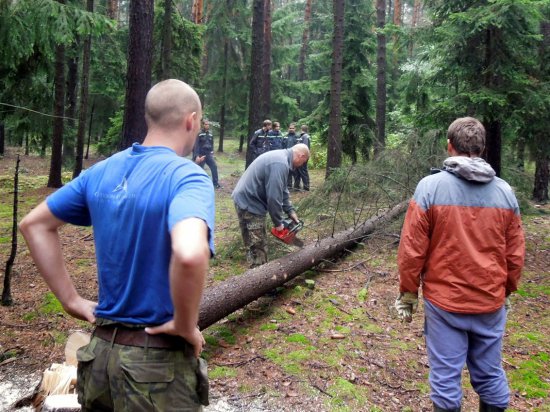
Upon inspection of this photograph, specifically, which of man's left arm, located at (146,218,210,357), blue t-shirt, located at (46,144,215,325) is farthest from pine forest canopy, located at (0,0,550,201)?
man's left arm, located at (146,218,210,357)

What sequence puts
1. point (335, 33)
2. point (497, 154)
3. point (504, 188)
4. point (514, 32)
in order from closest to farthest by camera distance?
point (504, 188) < point (514, 32) < point (497, 154) < point (335, 33)

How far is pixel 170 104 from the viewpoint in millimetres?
1931

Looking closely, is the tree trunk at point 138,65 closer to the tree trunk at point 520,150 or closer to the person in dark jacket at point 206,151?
the person in dark jacket at point 206,151

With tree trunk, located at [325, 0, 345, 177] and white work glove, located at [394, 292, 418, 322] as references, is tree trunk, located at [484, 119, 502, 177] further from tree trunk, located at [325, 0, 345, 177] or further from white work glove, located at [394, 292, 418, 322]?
white work glove, located at [394, 292, 418, 322]

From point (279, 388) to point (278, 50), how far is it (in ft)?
72.7

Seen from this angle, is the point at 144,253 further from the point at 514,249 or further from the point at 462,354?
the point at 514,249

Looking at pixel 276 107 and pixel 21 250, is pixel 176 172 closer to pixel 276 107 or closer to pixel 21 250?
pixel 21 250

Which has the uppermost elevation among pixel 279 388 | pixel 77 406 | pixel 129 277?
pixel 129 277

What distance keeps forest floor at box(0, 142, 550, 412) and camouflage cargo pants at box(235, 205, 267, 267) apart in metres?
0.48

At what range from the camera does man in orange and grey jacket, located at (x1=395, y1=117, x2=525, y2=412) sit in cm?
301

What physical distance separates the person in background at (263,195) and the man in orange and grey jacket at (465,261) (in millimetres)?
2995

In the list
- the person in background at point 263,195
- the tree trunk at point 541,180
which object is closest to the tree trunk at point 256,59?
the person in background at point 263,195

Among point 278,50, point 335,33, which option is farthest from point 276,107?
point 335,33

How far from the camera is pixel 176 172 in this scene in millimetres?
1799
